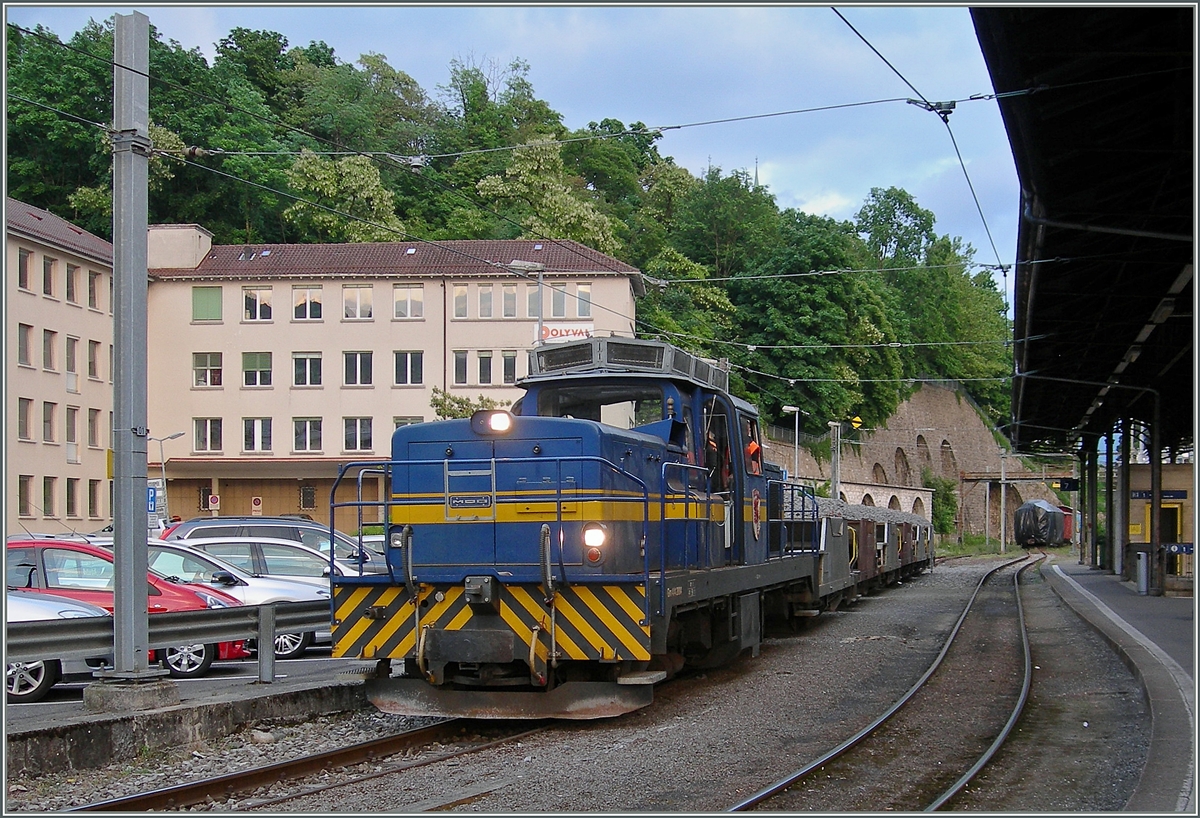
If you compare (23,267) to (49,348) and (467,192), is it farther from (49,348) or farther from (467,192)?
(467,192)

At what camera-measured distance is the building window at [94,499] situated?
1720 inches

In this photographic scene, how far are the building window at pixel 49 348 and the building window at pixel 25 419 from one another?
1565 millimetres

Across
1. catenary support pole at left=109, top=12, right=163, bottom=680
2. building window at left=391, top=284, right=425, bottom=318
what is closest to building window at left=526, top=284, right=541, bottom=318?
building window at left=391, top=284, right=425, bottom=318

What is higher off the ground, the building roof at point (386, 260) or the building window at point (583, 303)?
Answer: the building roof at point (386, 260)

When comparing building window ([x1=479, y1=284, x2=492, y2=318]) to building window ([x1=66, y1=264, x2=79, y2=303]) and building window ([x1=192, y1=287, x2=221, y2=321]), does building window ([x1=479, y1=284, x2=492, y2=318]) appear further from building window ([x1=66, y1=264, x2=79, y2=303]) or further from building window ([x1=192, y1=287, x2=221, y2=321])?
building window ([x1=66, y1=264, x2=79, y2=303])

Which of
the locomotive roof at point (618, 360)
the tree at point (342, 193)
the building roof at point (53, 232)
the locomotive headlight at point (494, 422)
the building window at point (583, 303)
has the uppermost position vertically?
the tree at point (342, 193)

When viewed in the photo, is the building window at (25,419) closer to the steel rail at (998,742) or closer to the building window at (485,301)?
the building window at (485,301)

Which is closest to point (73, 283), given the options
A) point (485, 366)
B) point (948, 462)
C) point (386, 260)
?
point (386, 260)

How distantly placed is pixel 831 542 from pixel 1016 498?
78048 millimetres

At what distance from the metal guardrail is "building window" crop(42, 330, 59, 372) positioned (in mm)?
33731

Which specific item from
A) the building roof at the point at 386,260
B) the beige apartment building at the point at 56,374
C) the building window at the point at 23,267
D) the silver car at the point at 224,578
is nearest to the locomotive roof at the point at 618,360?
the silver car at the point at 224,578

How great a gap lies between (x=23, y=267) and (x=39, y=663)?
3414 cm

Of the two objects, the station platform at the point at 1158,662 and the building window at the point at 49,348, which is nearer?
the station platform at the point at 1158,662

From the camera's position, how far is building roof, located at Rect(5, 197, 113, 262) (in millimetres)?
40062
